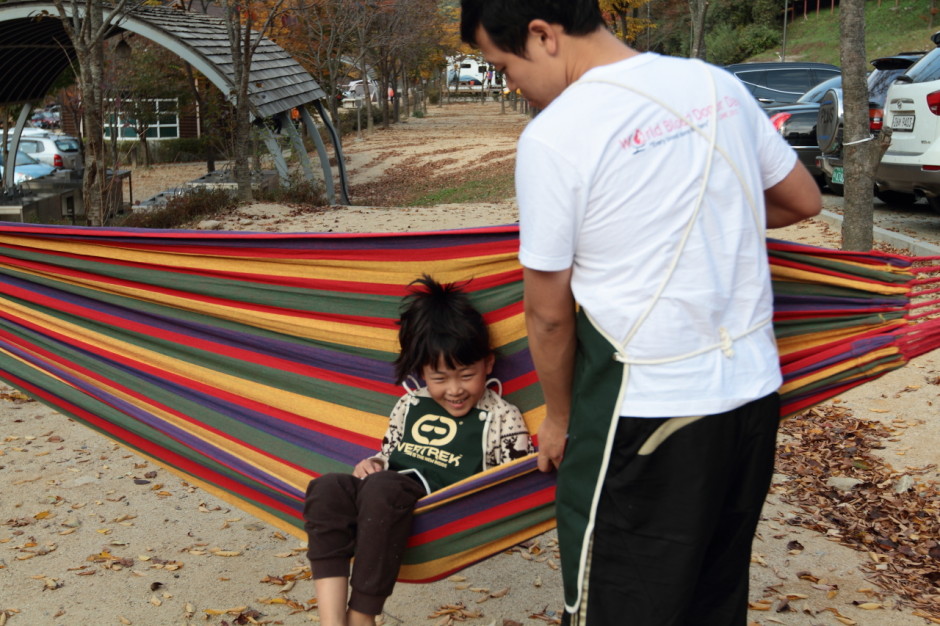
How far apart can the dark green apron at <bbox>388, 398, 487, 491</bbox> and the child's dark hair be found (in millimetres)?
142

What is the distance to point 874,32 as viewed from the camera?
3083cm

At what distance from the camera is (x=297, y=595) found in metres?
3.17

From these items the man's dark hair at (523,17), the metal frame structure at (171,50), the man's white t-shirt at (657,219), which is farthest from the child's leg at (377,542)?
the metal frame structure at (171,50)

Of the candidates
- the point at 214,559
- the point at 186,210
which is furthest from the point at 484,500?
the point at 186,210

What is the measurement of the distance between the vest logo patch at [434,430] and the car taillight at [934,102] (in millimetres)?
5987

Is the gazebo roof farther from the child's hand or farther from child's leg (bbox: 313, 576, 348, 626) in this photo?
child's leg (bbox: 313, 576, 348, 626)

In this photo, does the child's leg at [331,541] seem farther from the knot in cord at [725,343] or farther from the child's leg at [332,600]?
the knot in cord at [725,343]

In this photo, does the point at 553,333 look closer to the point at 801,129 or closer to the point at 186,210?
the point at 801,129

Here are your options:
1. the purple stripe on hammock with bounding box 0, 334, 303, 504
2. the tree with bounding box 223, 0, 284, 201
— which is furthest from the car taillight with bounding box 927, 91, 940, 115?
the tree with bounding box 223, 0, 284, 201

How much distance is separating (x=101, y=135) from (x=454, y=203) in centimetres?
716

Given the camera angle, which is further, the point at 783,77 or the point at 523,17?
the point at 783,77

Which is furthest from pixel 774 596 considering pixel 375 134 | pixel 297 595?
pixel 375 134

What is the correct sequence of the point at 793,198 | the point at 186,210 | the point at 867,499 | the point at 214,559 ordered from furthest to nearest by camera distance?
the point at 186,210 → the point at 867,499 → the point at 214,559 → the point at 793,198

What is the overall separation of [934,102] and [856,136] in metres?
2.45
